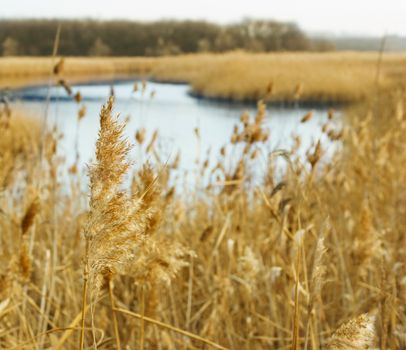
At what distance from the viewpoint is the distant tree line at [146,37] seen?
4915cm

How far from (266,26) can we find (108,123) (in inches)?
2148

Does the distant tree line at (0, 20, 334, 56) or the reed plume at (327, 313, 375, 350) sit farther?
the distant tree line at (0, 20, 334, 56)

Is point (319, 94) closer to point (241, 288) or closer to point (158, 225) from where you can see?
point (241, 288)

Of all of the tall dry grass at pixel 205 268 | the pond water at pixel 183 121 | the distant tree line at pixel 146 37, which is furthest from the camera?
the distant tree line at pixel 146 37

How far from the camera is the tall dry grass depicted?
28.9 inches

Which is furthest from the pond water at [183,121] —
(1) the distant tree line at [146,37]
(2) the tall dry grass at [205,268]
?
(1) the distant tree line at [146,37]

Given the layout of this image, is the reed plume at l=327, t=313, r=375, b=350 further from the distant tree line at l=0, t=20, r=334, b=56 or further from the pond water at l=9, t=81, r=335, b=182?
the distant tree line at l=0, t=20, r=334, b=56

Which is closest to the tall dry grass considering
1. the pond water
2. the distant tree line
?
the pond water

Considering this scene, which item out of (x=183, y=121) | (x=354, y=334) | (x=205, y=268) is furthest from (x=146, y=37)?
(x=354, y=334)

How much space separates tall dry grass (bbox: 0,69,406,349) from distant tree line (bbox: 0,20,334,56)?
45113 millimetres

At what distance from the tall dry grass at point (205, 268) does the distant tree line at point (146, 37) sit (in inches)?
1776

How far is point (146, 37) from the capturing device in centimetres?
5288

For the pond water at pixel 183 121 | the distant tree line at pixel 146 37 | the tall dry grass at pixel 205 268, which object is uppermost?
the distant tree line at pixel 146 37

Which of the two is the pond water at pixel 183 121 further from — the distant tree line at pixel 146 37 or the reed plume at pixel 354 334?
the distant tree line at pixel 146 37
